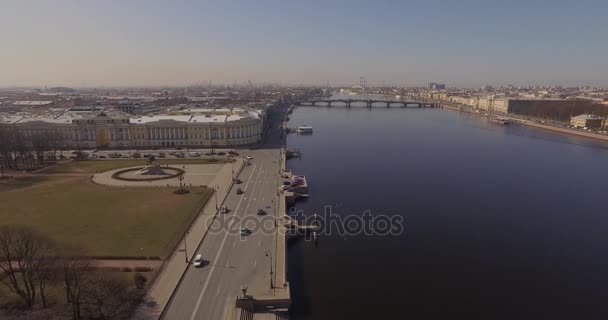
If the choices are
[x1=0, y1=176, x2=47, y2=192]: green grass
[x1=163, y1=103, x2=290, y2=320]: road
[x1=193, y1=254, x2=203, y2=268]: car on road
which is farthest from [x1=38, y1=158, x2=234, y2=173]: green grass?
[x1=193, y1=254, x2=203, y2=268]: car on road

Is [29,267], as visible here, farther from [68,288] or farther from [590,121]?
[590,121]

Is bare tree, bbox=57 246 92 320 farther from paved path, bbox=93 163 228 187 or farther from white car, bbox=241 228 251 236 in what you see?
paved path, bbox=93 163 228 187

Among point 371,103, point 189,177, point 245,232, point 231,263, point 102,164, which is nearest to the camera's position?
point 231,263

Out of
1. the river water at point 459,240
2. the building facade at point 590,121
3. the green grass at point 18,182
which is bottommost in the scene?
the river water at point 459,240

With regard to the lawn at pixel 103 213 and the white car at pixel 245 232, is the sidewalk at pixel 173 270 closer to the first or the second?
the lawn at pixel 103 213

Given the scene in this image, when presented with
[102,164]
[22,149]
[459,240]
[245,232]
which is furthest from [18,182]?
[459,240]

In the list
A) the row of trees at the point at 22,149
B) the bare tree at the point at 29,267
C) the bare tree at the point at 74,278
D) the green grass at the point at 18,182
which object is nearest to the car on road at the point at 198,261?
the bare tree at the point at 74,278

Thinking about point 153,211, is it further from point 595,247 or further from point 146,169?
point 595,247
